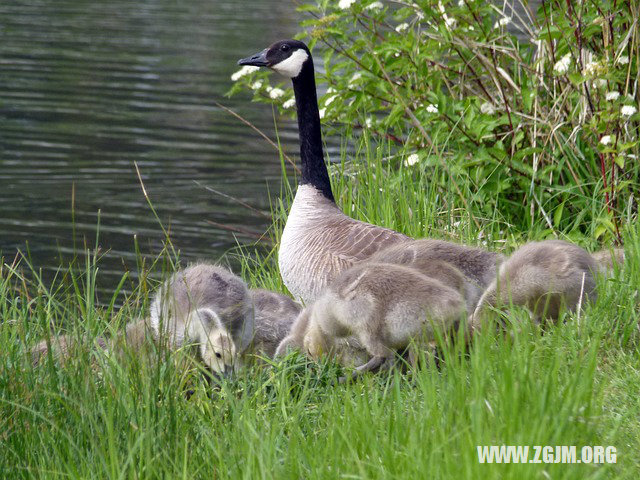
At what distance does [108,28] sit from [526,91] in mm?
19394

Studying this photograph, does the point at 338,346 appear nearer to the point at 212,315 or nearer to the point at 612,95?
the point at 212,315

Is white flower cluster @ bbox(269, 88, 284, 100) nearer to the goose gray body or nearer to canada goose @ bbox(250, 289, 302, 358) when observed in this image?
the goose gray body

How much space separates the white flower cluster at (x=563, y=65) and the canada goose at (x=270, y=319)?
2864mm

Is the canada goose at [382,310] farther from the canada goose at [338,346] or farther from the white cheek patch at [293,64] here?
the white cheek patch at [293,64]

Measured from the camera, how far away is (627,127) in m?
7.83

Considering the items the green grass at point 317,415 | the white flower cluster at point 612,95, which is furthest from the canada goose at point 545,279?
the white flower cluster at point 612,95

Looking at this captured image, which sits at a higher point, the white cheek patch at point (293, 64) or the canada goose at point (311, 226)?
the white cheek patch at point (293, 64)

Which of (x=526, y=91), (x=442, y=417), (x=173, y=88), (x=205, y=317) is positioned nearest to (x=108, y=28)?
(x=173, y=88)

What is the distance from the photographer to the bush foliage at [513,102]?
7.64 m

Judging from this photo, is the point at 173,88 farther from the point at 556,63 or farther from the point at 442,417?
the point at 442,417

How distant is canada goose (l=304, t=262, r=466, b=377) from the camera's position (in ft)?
16.1

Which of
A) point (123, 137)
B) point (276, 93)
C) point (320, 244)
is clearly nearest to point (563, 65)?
point (320, 244)

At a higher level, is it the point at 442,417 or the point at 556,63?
the point at 556,63

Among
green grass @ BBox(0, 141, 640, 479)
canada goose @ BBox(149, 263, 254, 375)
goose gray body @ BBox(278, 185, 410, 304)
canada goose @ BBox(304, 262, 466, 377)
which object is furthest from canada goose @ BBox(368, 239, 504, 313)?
canada goose @ BBox(149, 263, 254, 375)
